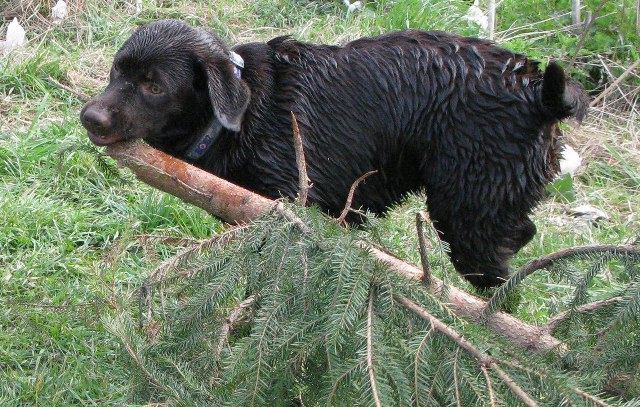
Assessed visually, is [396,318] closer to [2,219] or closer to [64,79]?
[2,219]

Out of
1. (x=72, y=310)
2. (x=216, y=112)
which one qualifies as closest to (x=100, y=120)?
(x=216, y=112)

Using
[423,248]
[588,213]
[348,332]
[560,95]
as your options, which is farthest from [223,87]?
[588,213]

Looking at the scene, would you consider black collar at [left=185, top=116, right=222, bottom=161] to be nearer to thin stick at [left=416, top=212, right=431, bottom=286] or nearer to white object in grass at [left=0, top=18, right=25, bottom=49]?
thin stick at [left=416, top=212, right=431, bottom=286]

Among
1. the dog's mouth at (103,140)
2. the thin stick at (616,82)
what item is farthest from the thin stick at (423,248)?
the thin stick at (616,82)

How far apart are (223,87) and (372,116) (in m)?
0.69

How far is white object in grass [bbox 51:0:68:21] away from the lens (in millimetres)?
6738

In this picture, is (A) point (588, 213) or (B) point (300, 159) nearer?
(B) point (300, 159)

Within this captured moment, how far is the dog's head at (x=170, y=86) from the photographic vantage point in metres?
3.48

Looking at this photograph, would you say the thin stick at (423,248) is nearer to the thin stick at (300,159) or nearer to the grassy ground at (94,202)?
the grassy ground at (94,202)

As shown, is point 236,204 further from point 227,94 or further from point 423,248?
point 227,94

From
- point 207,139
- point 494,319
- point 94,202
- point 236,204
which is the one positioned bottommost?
point 94,202

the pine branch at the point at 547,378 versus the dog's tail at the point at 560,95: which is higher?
the pine branch at the point at 547,378

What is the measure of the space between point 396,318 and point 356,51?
2040 millimetres

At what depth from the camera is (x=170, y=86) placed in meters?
3.56
